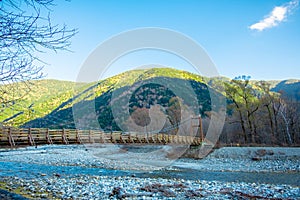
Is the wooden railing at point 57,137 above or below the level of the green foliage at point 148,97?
below

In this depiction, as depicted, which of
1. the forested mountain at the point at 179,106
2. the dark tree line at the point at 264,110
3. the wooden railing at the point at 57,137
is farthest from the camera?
the dark tree line at the point at 264,110

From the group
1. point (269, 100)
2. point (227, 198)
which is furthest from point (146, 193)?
point (269, 100)

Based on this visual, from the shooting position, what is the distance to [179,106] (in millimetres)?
38906

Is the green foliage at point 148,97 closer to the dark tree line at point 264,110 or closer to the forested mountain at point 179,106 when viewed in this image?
the forested mountain at point 179,106

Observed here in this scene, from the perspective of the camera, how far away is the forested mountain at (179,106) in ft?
12.3

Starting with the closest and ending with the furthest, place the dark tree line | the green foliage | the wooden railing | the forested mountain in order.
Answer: the forested mountain
the wooden railing
the dark tree line
the green foliage

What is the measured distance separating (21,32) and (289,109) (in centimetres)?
2788

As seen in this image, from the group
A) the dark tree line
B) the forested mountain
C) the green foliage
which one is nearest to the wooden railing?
the forested mountain

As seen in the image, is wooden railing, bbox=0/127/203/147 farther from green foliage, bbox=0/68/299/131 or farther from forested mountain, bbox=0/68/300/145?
green foliage, bbox=0/68/299/131

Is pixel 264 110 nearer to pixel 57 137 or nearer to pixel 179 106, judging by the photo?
pixel 179 106

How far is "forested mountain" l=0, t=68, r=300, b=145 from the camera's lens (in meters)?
3.74

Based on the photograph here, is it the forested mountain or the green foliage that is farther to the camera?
the green foliage

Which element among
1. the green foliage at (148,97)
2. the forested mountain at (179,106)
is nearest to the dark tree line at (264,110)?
the forested mountain at (179,106)

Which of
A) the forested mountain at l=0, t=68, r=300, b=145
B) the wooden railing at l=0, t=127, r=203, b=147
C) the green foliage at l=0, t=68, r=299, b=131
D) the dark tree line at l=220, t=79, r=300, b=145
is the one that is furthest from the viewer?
the green foliage at l=0, t=68, r=299, b=131
